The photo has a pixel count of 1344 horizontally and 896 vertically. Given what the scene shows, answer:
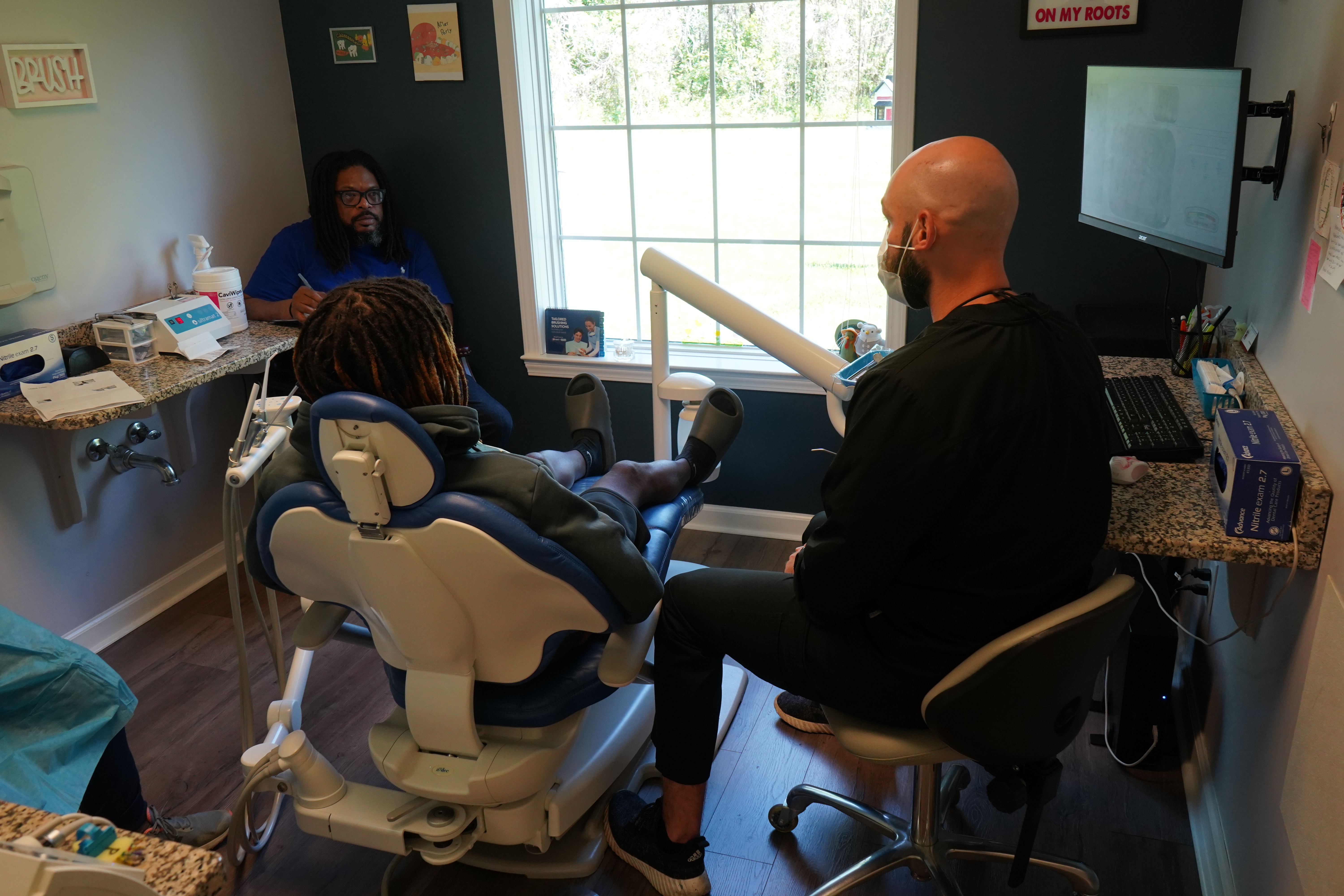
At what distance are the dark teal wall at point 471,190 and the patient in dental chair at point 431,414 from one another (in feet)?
5.81

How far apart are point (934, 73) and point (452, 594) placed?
6.97ft

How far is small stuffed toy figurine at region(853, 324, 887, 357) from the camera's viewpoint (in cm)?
300

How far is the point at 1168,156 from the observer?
2.00 metres

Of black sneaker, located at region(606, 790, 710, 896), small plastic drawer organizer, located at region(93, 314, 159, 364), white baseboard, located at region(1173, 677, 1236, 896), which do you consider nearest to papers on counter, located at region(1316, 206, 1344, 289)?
white baseboard, located at region(1173, 677, 1236, 896)

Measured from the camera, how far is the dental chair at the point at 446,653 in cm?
143

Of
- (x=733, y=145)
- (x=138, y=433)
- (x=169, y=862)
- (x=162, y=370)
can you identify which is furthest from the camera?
(x=733, y=145)

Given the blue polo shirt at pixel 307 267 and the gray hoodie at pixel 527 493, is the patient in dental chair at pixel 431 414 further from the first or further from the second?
the blue polo shirt at pixel 307 267

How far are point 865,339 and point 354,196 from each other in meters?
1.70

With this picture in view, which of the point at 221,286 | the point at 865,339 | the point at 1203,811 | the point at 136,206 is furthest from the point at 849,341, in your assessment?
the point at 136,206

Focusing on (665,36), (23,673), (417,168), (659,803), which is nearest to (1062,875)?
(659,803)

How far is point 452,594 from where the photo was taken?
1.51 meters

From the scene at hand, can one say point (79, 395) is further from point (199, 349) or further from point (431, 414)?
point (431, 414)

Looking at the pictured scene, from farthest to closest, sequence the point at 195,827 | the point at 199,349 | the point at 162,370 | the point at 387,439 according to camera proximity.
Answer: the point at 199,349 < the point at 162,370 < the point at 195,827 < the point at 387,439

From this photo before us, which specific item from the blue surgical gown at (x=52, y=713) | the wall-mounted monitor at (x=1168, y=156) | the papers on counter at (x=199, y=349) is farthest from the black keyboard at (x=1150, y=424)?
the papers on counter at (x=199, y=349)
